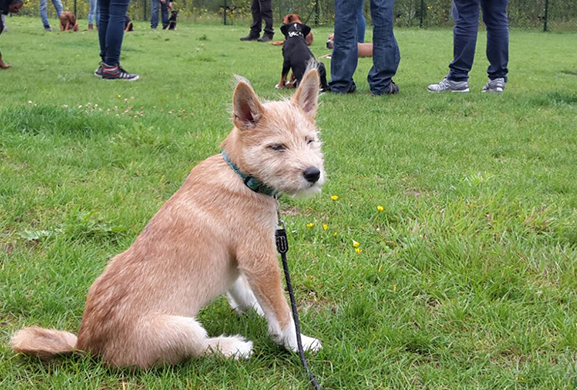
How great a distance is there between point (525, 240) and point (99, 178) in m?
3.40

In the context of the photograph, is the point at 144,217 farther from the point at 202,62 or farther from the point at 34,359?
the point at 202,62

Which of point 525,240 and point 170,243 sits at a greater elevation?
point 170,243

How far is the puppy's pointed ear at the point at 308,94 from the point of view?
257cm

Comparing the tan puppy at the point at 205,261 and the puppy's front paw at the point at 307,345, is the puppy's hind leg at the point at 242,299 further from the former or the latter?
the puppy's front paw at the point at 307,345

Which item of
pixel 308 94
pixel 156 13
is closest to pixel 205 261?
pixel 308 94

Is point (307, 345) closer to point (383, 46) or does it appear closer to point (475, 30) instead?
point (383, 46)

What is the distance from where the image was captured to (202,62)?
1359 cm

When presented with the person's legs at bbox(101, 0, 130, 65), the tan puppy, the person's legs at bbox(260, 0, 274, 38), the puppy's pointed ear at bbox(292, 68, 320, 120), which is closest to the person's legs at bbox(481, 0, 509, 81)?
the person's legs at bbox(101, 0, 130, 65)

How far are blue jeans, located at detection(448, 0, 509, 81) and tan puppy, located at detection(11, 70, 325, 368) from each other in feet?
22.8

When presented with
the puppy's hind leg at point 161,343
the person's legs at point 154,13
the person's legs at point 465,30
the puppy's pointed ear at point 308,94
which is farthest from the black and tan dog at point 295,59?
the person's legs at point 154,13

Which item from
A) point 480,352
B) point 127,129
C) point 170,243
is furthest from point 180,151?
point 480,352

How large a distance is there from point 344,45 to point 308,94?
6433 millimetres

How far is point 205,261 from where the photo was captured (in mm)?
2264

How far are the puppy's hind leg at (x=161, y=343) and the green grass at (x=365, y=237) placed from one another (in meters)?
0.07
